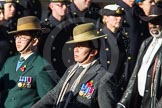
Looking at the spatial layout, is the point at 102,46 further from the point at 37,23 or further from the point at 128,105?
the point at 128,105

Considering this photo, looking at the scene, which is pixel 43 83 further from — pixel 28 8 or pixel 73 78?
pixel 28 8

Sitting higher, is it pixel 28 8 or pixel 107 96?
pixel 107 96

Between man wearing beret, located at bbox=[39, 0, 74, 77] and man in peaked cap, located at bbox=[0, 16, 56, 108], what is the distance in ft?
5.09

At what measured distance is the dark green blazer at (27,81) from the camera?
7520 millimetres

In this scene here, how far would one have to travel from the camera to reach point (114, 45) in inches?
358

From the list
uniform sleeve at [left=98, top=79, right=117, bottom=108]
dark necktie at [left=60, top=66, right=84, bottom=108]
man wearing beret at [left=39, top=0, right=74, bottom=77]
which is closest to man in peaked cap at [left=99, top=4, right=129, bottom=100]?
man wearing beret at [left=39, top=0, right=74, bottom=77]

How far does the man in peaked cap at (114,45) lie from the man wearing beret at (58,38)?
2.06 ft

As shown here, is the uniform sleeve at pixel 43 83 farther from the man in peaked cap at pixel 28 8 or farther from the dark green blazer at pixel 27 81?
the man in peaked cap at pixel 28 8

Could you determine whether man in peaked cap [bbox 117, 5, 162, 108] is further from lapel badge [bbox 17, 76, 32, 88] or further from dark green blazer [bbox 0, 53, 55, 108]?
lapel badge [bbox 17, 76, 32, 88]

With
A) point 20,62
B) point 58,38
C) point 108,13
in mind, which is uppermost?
point 108,13

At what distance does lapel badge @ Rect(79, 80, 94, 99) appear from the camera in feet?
22.3

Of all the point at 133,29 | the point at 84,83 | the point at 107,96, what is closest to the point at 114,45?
the point at 133,29

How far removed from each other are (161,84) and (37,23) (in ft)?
6.61

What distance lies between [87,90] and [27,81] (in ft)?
3.43
